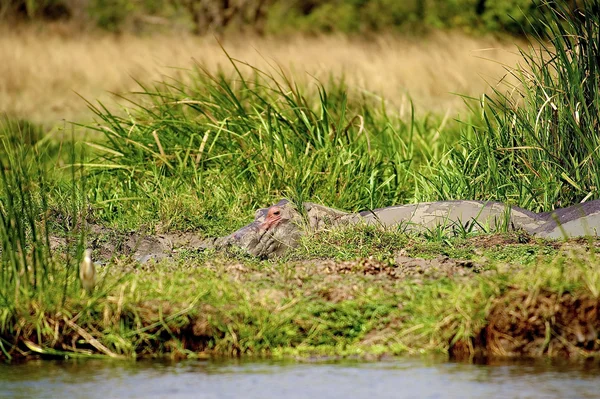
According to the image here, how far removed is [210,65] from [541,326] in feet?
35.4

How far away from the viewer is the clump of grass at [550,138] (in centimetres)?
760

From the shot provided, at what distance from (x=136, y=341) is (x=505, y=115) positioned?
3.90m

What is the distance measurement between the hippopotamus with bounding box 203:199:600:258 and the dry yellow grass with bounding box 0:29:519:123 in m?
4.69

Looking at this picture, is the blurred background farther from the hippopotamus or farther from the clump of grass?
the hippopotamus

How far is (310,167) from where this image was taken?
8.37 m

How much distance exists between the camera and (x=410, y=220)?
7395 millimetres

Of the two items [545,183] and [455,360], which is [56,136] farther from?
[455,360]

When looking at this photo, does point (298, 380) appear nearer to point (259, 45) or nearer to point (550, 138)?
point (550, 138)

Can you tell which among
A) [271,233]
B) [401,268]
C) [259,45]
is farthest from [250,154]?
[259,45]

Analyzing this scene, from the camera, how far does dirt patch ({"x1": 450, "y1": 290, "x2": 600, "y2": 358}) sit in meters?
4.84

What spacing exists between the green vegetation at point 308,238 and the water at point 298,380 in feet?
0.72

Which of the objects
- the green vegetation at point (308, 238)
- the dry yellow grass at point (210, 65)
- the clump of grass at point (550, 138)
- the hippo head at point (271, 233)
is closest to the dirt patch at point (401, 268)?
the green vegetation at point (308, 238)

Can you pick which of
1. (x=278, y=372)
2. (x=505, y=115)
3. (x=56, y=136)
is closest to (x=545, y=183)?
(x=505, y=115)

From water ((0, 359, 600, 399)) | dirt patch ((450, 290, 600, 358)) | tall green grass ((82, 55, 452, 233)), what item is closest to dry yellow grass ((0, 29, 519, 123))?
tall green grass ((82, 55, 452, 233))
